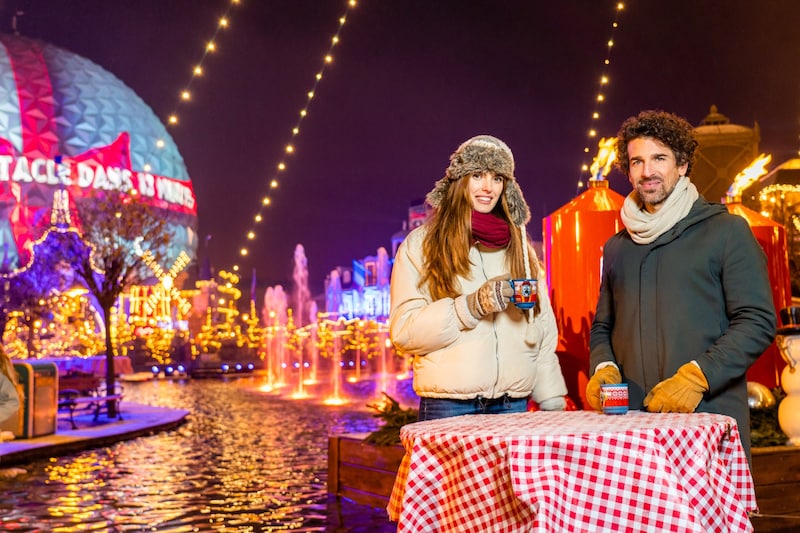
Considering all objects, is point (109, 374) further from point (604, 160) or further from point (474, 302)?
point (474, 302)

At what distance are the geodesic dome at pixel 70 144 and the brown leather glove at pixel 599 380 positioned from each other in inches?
1179

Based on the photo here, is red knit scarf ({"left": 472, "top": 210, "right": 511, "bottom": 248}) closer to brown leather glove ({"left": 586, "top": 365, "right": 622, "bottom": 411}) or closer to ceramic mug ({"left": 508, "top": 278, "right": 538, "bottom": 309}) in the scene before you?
ceramic mug ({"left": 508, "top": 278, "right": 538, "bottom": 309})

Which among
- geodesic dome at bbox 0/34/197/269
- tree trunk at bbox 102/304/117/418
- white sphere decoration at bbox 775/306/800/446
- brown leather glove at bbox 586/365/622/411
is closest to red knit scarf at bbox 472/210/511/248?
brown leather glove at bbox 586/365/622/411

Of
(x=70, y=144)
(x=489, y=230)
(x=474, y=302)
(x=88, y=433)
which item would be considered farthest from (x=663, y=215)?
(x=70, y=144)

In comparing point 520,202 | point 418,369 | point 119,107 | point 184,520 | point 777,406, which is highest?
point 119,107

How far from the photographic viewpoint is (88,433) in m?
12.4

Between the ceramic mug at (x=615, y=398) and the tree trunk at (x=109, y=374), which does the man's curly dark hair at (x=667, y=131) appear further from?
the tree trunk at (x=109, y=374)

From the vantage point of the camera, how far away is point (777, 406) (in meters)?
6.42

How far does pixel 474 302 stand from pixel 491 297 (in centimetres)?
9

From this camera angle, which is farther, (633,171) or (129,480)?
(129,480)

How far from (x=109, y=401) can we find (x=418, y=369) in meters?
12.8

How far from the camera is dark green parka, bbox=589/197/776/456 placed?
10.0 feet

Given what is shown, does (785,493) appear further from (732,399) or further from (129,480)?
(129,480)

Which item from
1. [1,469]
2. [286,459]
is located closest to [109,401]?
[1,469]
